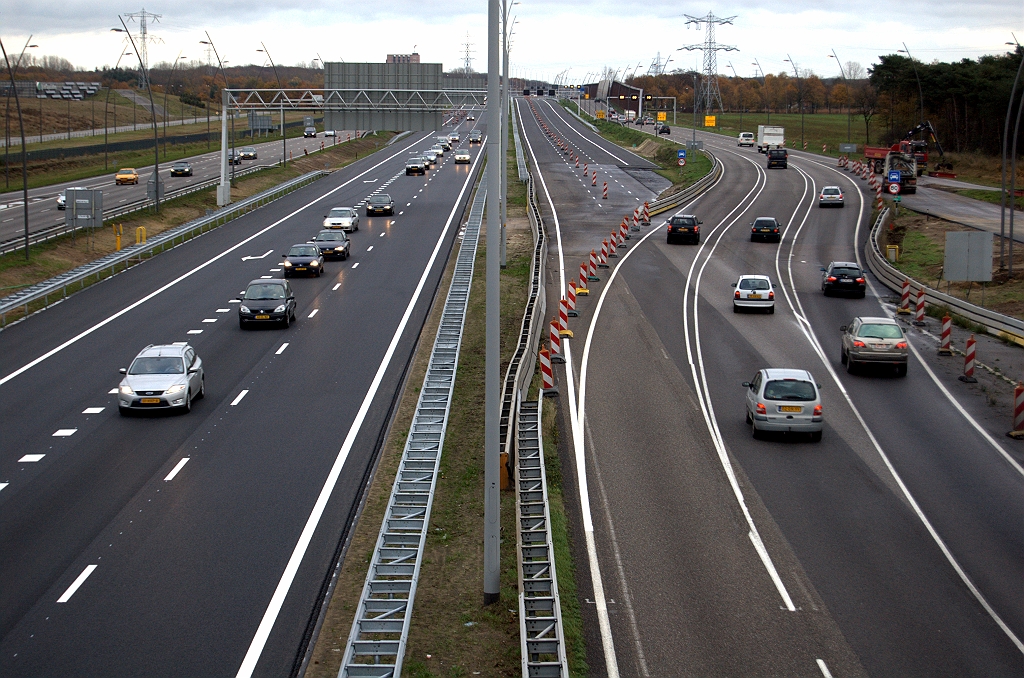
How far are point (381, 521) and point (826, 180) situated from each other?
7310 cm

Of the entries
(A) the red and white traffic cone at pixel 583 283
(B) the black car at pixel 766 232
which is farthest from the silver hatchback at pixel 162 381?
(B) the black car at pixel 766 232

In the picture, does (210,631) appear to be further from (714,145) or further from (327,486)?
(714,145)

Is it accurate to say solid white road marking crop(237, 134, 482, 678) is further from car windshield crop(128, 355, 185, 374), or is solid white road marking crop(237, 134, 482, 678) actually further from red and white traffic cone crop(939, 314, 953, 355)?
red and white traffic cone crop(939, 314, 953, 355)

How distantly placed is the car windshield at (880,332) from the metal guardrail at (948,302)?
5.91 meters

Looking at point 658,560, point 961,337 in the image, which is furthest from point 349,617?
point 961,337

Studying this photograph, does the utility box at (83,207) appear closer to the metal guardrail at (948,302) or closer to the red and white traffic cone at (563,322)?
the red and white traffic cone at (563,322)

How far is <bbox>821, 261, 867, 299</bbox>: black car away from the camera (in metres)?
42.9

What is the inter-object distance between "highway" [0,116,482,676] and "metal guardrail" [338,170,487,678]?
913mm

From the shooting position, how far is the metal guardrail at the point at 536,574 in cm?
1305

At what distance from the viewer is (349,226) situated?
194ft

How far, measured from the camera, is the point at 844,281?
42844 millimetres

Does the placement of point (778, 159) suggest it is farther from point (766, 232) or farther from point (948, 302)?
point (948, 302)

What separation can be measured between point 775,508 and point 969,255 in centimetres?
2182

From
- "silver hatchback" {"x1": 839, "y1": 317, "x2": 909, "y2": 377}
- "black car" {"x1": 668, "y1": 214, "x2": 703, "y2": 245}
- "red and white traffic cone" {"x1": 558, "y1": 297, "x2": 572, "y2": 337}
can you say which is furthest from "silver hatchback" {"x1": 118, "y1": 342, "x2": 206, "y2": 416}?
"black car" {"x1": 668, "y1": 214, "x2": 703, "y2": 245}
